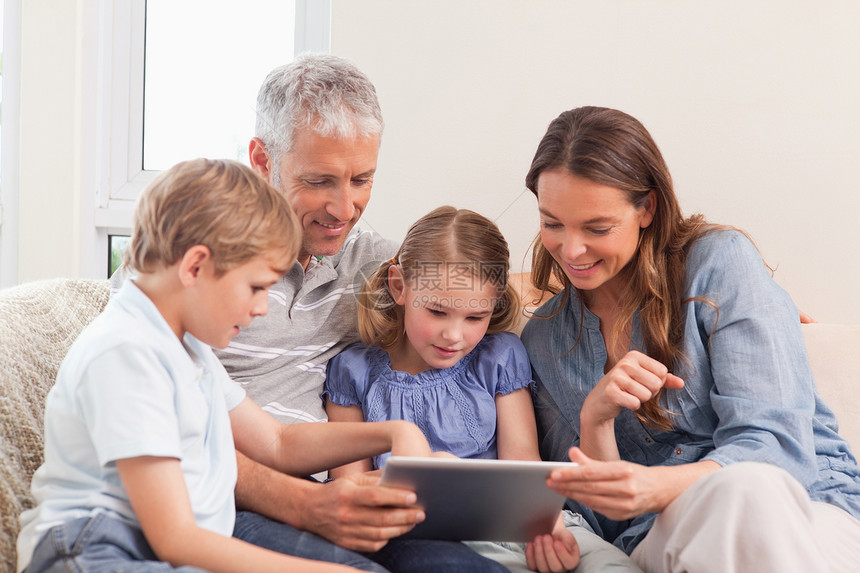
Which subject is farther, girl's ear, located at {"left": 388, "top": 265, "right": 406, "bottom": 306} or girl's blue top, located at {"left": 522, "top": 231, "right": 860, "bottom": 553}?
girl's ear, located at {"left": 388, "top": 265, "right": 406, "bottom": 306}

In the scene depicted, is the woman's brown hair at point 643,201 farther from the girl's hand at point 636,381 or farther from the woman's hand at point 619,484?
the woman's hand at point 619,484

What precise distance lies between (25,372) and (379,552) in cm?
68

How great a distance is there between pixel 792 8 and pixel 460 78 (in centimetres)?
86

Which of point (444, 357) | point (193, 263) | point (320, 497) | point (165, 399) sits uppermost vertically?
point (193, 263)

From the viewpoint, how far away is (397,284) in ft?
5.30

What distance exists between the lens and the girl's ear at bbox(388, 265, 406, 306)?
160cm

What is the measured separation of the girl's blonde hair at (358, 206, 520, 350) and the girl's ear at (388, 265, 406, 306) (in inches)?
0.4

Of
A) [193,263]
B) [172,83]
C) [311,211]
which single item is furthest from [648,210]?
[172,83]

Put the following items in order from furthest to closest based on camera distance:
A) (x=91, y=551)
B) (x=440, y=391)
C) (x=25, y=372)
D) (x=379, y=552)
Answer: (x=440, y=391) < (x=25, y=372) < (x=379, y=552) < (x=91, y=551)

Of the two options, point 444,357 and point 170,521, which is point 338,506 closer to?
point 170,521

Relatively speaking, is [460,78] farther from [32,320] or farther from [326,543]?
[326,543]

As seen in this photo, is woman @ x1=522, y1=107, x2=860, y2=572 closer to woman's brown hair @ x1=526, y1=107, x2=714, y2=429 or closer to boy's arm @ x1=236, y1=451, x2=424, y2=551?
woman's brown hair @ x1=526, y1=107, x2=714, y2=429

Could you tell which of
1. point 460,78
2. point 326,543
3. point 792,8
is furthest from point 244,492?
point 792,8

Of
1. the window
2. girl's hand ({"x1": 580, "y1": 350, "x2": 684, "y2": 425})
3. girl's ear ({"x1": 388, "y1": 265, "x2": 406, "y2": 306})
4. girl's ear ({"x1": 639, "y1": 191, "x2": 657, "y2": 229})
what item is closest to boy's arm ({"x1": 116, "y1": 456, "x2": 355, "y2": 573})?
girl's hand ({"x1": 580, "y1": 350, "x2": 684, "y2": 425})
